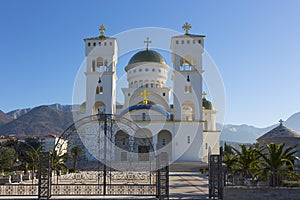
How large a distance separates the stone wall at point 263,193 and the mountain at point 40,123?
332 feet

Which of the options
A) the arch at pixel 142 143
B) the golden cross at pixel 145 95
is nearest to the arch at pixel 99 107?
the golden cross at pixel 145 95

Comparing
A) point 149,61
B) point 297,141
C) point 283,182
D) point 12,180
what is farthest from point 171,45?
point 283,182

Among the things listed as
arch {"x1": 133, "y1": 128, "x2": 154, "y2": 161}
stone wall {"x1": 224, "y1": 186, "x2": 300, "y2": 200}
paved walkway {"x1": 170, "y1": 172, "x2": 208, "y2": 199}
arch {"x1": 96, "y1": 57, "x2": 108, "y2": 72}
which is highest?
arch {"x1": 96, "y1": 57, "x2": 108, "y2": 72}

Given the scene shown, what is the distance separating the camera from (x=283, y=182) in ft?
41.8

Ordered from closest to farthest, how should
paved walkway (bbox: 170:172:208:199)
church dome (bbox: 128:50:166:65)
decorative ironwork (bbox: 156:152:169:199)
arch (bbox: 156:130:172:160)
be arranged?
decorative ironwork (bbox: 156:152:169:199) → paved walkway (bbox: 170:172:208:199) → arch (bbox: 156:130:172:160) → church dome (bbox: 128:50:166:65)

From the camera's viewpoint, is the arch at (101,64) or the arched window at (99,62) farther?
the arched window at (99,62)

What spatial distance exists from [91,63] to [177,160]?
13.8 meters

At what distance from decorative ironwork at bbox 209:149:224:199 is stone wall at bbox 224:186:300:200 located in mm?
392

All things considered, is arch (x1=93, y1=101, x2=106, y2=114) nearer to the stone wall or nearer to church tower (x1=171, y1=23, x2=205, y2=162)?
church tower (x1=171, y1=23, x2=205, y2=162)

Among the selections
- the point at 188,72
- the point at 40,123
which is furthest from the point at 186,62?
the point at 40,123

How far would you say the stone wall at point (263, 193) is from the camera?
1182cm

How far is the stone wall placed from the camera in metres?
11.8

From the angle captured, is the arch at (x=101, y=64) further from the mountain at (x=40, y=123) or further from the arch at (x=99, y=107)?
the mountain at (x=40, y=123)

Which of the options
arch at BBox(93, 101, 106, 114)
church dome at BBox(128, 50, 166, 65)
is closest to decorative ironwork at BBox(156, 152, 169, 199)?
arch at BBox(93, 101, 106, 114)
